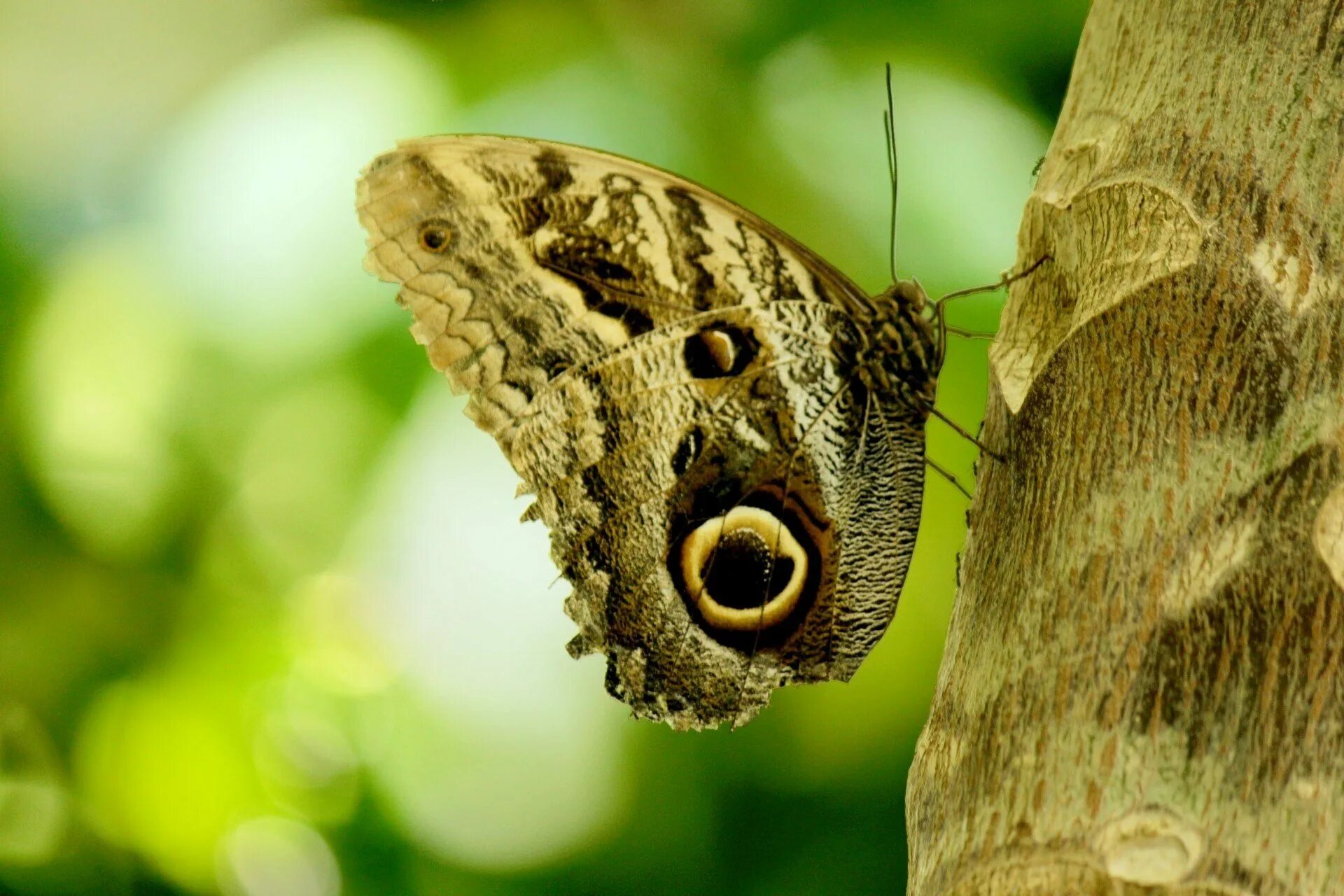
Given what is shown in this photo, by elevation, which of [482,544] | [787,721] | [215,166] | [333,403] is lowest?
[787,721]

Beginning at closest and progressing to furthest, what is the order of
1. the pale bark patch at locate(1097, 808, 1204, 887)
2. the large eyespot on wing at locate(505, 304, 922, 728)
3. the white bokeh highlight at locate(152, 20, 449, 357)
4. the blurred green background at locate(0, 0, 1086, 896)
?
the pale bark patch at locate(1097, 808, 1204, 887)
the large eyespot on wing at locate(505, 304, 922, 728)
the blurred green background at locate(0, 0, 1086, 896)
the white bokeh highlight at locate(152, 20, 449, 357)

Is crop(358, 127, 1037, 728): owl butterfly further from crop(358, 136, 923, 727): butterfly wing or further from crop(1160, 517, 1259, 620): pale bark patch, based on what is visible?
crop(1160, 517, 1259, 620): pale bark patch

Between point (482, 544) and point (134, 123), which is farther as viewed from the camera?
point (134, 123)

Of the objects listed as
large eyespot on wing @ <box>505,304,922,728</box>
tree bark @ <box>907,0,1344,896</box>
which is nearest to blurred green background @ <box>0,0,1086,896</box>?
large eyespot on wing @ <box>505,304,922,728</box>

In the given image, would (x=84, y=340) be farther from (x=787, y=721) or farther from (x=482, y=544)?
(x=787, y=721)

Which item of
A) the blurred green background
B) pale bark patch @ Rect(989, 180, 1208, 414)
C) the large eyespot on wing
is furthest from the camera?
the blurred green background

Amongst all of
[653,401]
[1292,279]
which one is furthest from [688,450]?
[1292,279]

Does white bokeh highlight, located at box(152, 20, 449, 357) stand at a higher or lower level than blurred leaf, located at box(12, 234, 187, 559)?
higher

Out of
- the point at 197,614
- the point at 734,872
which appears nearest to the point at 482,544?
the point at 197,614

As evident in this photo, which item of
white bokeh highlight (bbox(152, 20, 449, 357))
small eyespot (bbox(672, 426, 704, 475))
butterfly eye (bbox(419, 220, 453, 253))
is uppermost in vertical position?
white bokeh highlight (bbox(152, 20, 449, 357))
